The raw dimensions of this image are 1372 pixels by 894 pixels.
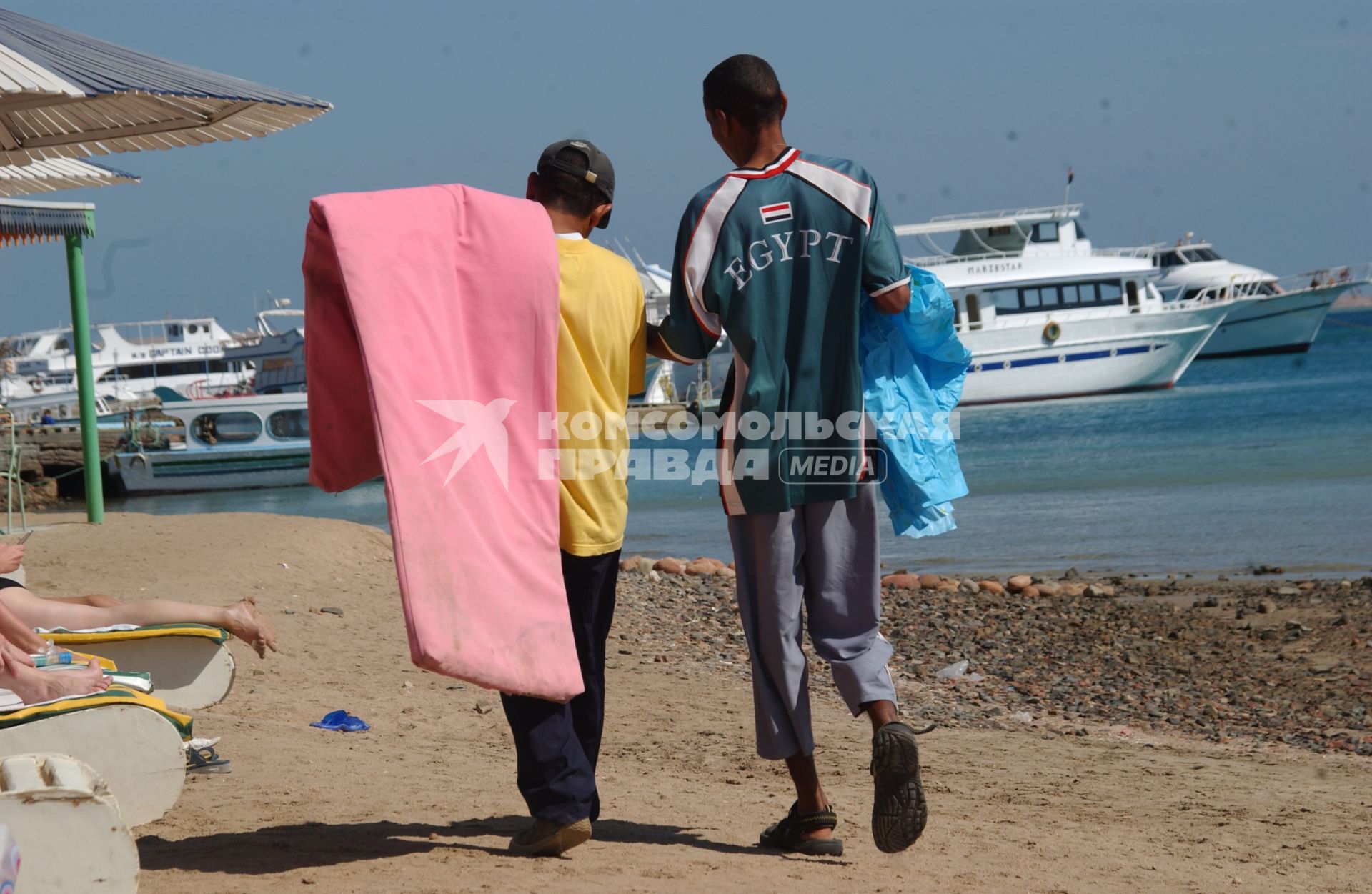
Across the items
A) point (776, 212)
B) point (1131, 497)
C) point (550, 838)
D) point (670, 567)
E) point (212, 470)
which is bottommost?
point (1131, 497)

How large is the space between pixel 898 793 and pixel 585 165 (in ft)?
5.74

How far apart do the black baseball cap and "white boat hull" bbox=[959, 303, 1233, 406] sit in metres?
37.0

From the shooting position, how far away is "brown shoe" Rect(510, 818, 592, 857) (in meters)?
3.24

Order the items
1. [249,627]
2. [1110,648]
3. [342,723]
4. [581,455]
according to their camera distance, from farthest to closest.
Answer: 1. [1110,648]
2. [342,723]
3. [249,627]
4. [581,455]

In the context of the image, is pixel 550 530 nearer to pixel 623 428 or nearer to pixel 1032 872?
pixel 623 428

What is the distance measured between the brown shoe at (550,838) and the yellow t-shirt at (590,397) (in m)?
0.68

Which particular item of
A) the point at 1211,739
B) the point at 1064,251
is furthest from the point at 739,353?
the point at 1064,251

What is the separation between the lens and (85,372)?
1157cm

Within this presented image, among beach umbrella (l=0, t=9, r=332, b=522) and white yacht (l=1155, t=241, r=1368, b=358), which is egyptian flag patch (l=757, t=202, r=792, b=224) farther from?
white yacht (l=1155, t=241, r=1368, b=358)

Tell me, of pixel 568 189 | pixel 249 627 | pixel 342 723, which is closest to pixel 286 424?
pixel 342 723

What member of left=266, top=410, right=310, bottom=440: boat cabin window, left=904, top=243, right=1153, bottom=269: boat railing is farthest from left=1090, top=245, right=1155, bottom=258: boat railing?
left=266, top=410, right=310, bottom=440: boat cabin window

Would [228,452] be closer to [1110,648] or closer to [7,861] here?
[1110,648]

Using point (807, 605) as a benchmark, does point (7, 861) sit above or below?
below

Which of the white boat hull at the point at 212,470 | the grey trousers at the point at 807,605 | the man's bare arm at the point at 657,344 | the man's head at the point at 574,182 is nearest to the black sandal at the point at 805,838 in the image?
the grey trousers at the point at 807,605
